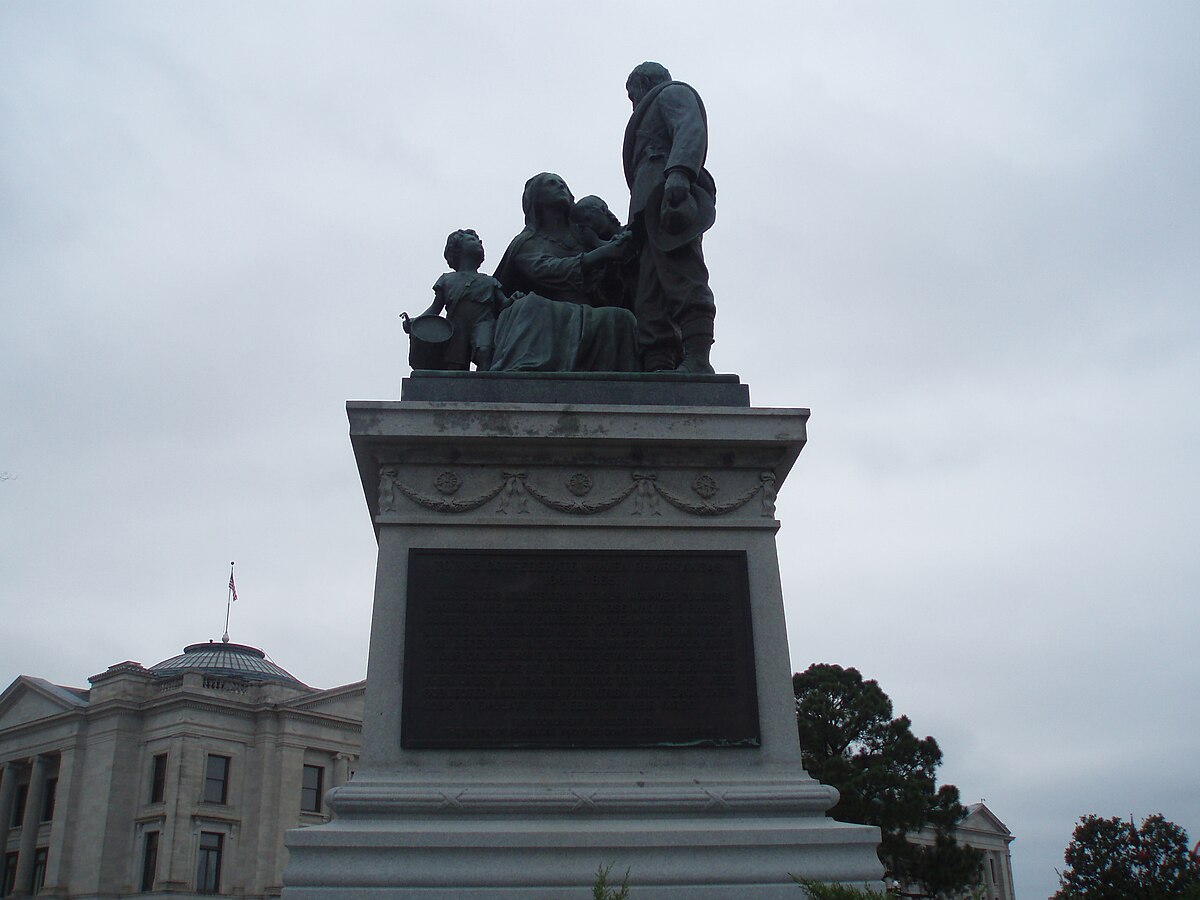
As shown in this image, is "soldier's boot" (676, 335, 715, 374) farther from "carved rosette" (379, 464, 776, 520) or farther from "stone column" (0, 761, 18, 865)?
"stone column" (0, 761, 18, 865)

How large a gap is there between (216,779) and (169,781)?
263cm

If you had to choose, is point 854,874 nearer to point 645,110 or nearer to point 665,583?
point 665,583

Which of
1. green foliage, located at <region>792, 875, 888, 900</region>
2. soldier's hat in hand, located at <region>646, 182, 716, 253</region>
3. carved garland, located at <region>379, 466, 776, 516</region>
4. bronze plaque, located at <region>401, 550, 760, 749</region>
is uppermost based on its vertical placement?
soldier's hat in hand, located at <region>646, 182, 716, 253</region>

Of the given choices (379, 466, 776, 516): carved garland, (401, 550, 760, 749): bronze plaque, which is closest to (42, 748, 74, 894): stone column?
(379, 466, 776, 516): carved garland

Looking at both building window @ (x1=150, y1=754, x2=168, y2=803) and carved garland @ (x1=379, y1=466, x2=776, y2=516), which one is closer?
carved garland @ (x1=379, y1=466, x2=776, y2=516)

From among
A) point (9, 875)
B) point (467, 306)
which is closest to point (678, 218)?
point (467, 306)

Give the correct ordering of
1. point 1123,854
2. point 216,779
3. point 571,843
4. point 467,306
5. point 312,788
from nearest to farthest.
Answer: point 571,843
point 467,306
point 1123,854
point 216,779
point 312,788

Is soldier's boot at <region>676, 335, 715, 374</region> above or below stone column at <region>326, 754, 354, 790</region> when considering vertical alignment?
below

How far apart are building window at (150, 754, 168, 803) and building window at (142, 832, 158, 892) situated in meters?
2.02

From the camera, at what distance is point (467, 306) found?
845 cm

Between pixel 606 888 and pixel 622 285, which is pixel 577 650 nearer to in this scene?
pixel 606 888

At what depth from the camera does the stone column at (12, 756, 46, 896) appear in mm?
61781

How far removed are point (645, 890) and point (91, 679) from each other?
2631 inches

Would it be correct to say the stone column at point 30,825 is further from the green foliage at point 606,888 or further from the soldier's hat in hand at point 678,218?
the green foliage at point 606,888
